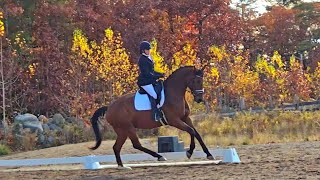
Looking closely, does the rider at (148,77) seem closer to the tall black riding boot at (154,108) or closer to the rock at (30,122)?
the tall black riding boot at (154,108)

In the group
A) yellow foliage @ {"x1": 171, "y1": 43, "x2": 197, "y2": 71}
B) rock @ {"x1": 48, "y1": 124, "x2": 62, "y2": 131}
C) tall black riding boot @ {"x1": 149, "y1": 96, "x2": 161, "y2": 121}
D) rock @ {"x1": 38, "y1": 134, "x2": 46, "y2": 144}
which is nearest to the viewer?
tall black riding boot @ {"x1": 149, "y1": 96, "x2": 161, "y2": 121}

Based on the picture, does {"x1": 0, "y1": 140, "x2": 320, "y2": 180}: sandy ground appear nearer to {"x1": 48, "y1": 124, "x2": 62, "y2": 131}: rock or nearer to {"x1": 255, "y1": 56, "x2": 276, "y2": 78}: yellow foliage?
{"x1": 48, "y1": 124, "x2": 62, "y2": 131}: rock

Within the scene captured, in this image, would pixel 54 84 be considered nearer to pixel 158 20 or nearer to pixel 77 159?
pixel 158 20

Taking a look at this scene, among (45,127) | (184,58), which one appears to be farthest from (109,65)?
(184,58)

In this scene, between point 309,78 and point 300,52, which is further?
point 300,52

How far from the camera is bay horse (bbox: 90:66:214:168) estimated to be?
12633 mm

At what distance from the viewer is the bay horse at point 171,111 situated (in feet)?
41.4

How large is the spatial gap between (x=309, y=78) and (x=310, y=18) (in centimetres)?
1087

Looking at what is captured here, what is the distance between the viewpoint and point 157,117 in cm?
1275

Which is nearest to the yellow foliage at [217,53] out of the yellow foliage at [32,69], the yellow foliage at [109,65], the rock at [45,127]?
the yellow foliage at [109,65]

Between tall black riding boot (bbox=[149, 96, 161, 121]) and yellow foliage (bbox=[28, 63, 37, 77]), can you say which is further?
yellow foliage (bbox=[28, 63, 37, 77])

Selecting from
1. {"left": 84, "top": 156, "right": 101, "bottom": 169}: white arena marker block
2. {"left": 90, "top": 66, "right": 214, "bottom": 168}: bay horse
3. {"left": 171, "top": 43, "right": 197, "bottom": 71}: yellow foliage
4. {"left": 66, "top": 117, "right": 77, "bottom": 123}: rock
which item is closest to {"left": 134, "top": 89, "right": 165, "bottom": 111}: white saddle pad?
{"left": 90, "top": 66, "right": 214, "bottom": 168}: bay horse

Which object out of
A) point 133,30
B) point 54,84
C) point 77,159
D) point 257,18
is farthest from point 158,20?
point 77,159

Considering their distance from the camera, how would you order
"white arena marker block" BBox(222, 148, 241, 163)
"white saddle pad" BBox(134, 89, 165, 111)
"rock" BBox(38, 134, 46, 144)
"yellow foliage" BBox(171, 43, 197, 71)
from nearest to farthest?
1. "white arena marker block" BBox(222, 148, 241, 163)
2. "white saddle pad" BBox(134, 89, 165, 111)
3. "rock" BBox(38, 134, 46, 144)
4. "yellow foliage" BBox(171, 43, 197, 71)
